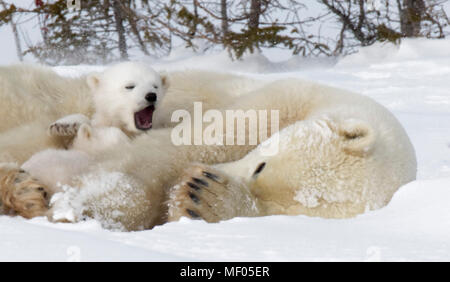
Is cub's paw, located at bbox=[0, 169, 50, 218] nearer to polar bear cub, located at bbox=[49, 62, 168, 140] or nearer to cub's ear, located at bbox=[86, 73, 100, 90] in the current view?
polar bear cub, located at bbox=[49, 62, 168, 140]

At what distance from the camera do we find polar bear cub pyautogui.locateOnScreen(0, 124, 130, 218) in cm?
214

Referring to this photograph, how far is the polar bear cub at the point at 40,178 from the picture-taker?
2.14 m

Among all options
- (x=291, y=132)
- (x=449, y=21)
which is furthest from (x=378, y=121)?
(x=449, y=21)

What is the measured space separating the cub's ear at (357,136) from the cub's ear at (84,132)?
1.12m

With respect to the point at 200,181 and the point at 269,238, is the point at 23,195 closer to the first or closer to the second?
the point at 200,181

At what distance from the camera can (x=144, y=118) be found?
3295 millimetres

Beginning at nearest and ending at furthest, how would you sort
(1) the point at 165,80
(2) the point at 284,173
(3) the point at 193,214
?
(3) the point at 193,214 < (2) the point at 284,173 < (1) the point at 165,80

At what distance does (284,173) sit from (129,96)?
1220 mm

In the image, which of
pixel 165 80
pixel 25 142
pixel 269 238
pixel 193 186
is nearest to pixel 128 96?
pixel 165 80

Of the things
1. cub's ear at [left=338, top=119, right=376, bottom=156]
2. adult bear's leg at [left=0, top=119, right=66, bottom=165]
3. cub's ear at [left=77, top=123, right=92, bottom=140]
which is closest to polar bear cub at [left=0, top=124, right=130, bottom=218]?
cub's ear at [left=77, top=123, right=92, bottom=140]

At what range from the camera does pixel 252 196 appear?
2.37 metres

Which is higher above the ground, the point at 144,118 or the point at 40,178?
the point at 40,178
